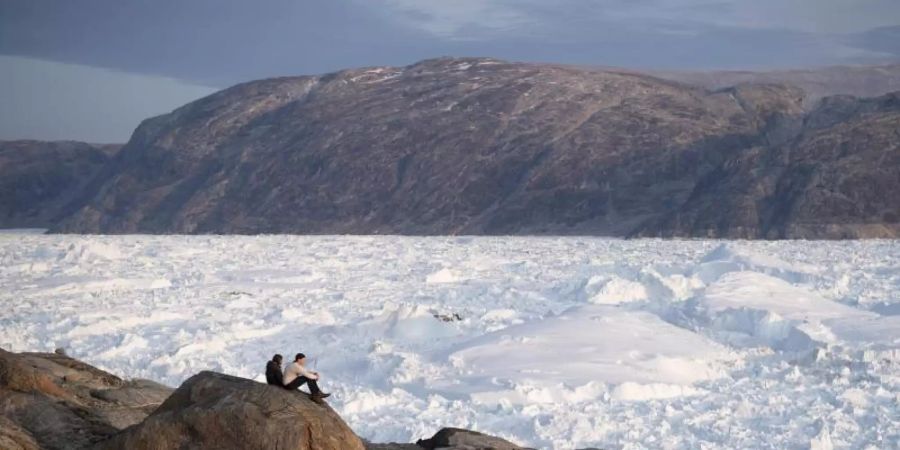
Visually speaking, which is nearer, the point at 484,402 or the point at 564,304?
the point at 484,402

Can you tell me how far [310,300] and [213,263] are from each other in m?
9.82

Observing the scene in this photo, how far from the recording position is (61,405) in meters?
9.12

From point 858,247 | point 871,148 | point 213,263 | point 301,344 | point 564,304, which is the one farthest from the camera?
point 871,148

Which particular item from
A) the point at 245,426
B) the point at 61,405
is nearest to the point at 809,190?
the point at 61,405

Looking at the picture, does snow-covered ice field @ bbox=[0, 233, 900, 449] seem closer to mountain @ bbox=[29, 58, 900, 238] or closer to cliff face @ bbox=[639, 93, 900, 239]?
cliff face @ bbox=[639, 93, 900, 239]

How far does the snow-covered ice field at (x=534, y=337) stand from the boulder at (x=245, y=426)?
5.28 metres

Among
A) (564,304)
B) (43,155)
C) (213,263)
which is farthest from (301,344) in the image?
(43,155)

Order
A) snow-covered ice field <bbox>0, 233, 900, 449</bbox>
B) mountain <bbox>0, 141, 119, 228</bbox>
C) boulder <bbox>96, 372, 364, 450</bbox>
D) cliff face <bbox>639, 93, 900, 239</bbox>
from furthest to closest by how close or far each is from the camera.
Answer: mountain <bbox>0, 141, 119, 228</bbox> < cliff face <bbox>639, 93, 900, 239</bbox> < snow-covered ice field <bbox>0, 233, 900, 449</bbox> < boulder <bbox>96, 372, 364, 450</bbox>

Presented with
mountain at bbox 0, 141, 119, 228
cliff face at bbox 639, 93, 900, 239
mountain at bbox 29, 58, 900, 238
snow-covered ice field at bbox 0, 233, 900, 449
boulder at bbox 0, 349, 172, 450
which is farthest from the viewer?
mountain at bbox 0, 141, 119, 228

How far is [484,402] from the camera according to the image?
14.6 meters

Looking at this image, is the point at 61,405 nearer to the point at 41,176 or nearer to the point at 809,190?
the point at 809,190

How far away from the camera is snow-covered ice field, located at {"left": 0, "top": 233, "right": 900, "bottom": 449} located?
1370 cm

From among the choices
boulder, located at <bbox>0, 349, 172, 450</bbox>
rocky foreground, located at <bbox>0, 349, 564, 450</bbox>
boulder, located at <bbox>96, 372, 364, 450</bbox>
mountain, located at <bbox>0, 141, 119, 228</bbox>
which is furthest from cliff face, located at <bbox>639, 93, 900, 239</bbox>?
mountain, located at <bbox>0, 141, 119, 228</bbox>

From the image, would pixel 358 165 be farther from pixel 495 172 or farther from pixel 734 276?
pixel 734 276
